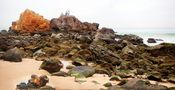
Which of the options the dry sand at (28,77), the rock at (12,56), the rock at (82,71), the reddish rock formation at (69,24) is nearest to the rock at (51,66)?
the dry sand at (28,77)

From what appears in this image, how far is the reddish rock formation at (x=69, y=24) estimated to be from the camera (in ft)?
89.2

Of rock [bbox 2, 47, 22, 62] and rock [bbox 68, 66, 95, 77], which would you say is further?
rock [bbox 2, 47, 22, 62]

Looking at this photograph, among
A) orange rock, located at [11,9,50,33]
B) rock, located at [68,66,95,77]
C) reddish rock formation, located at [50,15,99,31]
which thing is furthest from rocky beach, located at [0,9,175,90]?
reddish rock formation, located at [50,15,99,31]

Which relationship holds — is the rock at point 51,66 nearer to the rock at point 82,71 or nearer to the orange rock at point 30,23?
the rock at point 82,71

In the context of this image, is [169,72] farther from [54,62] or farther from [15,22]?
[15,22]

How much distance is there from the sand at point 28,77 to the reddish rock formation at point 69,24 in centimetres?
1883

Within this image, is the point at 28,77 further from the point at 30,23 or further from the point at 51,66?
the point at 30,23

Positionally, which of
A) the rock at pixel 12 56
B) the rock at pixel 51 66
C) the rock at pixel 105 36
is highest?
the rock at pixel 105 36

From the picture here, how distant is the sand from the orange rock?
54.1 feet

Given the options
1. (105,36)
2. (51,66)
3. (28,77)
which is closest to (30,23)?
(105,36)

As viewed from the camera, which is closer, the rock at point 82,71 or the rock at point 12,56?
the rock at point 82,71

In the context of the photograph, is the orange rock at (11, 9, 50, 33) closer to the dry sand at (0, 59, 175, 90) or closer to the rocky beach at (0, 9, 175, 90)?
the rocky beach at (0, 9, 175, 90)

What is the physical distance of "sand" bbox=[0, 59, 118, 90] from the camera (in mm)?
6241

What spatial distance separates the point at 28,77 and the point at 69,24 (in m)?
21.5
